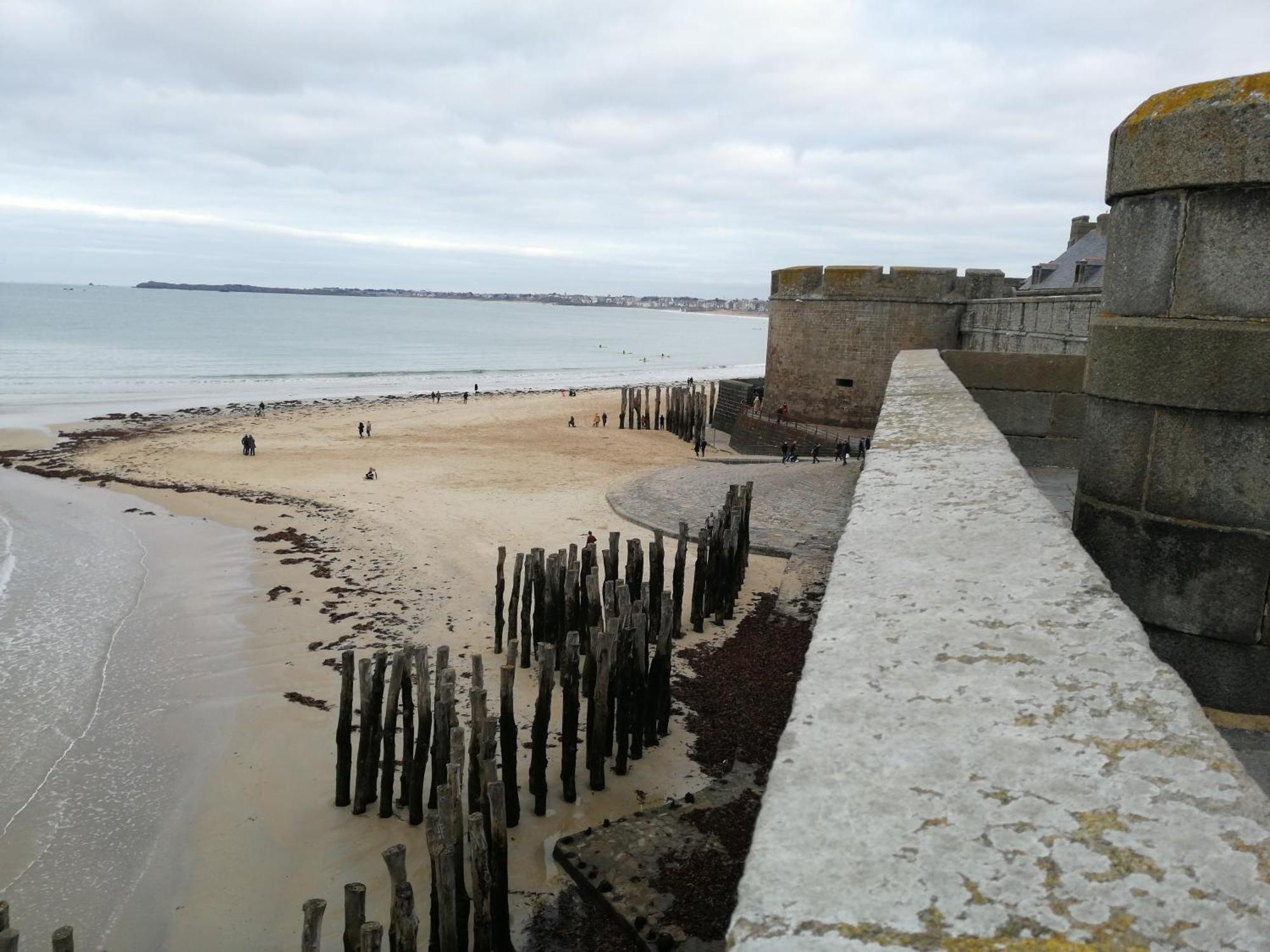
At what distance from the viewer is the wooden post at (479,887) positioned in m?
4.59

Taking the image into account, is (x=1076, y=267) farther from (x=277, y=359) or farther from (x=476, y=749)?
(x=277, y=359)

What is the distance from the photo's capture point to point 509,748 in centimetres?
638

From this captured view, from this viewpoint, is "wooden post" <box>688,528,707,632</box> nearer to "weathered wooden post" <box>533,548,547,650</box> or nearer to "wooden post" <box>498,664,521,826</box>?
"weathered wooden post" <box>533,548,547,650</box>

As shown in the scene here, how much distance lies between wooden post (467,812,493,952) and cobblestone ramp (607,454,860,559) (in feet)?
23.3

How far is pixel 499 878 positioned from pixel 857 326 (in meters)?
20.0

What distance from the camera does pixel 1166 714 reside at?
1.76 metres

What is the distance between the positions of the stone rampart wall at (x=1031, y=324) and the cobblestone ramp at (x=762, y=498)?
3291mm

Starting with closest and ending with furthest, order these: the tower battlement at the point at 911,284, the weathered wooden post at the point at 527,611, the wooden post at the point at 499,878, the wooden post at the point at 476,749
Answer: the wooden post at the point at 499,878 → the wooden post at the point at 476,749 → the weathered wooden post at the point at 527,611 → the tower battlement at the point at 911,284

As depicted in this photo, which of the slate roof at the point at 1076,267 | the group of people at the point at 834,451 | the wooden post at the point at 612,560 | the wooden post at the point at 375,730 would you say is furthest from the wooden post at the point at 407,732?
the slate roof at the point at 1076,267

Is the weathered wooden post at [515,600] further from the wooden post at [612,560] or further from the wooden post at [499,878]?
the wooden post at [499,878]

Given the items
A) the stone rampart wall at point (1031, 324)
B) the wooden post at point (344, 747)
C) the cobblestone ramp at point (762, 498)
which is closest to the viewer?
the wooden post at point (344, 747)

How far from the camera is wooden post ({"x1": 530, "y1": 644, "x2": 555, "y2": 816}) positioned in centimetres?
646

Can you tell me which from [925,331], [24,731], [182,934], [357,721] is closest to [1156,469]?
[182,934]

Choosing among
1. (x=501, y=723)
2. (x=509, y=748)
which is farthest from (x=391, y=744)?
(x=509, y=748)
